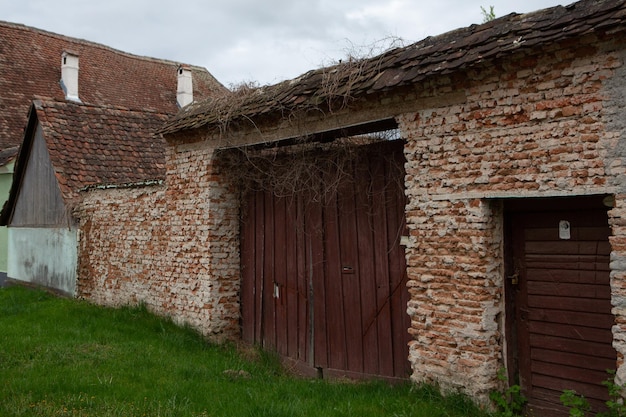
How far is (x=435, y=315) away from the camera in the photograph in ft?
17.5

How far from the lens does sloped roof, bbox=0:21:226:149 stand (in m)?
19.5

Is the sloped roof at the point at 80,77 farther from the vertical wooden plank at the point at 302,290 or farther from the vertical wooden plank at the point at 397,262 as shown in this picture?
the vertical wooden plank at the point at 397,262

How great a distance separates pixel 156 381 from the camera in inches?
238

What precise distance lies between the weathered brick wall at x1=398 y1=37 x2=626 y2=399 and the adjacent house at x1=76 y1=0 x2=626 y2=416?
1cm

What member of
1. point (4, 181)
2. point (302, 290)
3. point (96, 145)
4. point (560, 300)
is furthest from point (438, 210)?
point (4, 181)

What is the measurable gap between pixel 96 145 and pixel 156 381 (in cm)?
805

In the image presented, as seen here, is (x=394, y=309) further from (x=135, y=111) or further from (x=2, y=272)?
(x=2, y=272)

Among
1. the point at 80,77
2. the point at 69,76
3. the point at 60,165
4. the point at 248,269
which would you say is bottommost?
the point at 248,269

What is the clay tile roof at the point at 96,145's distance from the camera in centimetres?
1199

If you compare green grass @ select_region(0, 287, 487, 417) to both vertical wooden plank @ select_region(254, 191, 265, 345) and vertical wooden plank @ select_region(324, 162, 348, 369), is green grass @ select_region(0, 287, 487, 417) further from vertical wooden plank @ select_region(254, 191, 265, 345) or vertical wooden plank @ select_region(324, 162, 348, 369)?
vertical wooden plank @ select_region(324, 162, 348, 369)

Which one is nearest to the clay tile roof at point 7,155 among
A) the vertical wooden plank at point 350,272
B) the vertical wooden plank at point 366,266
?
the vertical wooden plank at point 350,272

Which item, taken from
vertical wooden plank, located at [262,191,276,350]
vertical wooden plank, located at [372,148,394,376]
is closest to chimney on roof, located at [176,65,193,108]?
vertical wooden plank, located at [262,191,276,350]

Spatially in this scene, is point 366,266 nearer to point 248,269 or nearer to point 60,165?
point 248,269

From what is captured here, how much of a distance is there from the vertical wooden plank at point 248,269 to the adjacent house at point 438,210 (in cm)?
3
